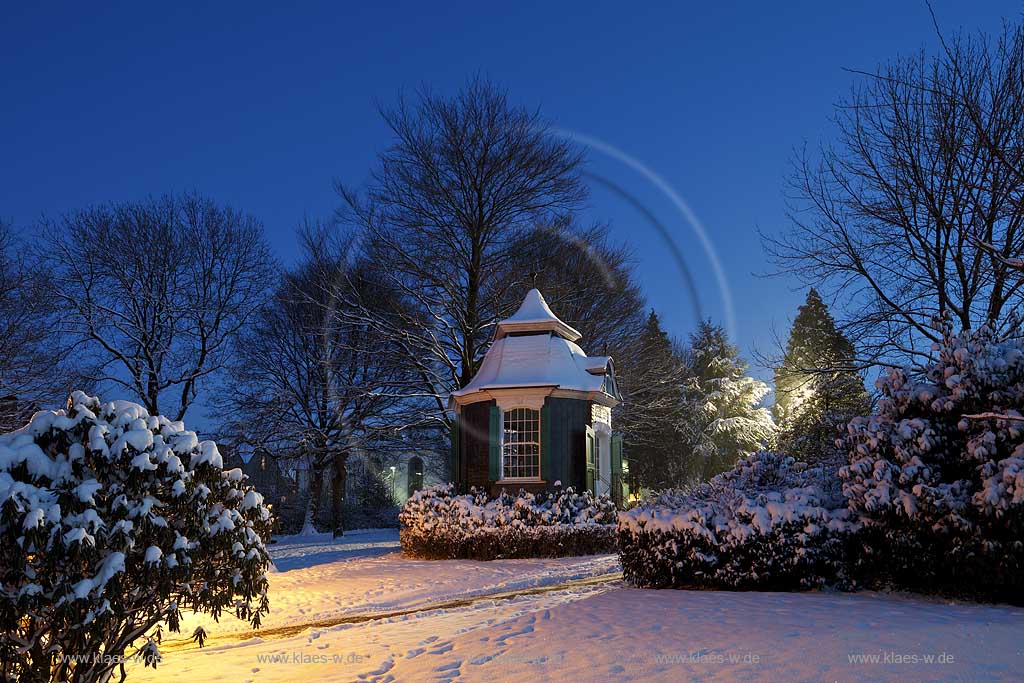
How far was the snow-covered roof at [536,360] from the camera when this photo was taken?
19.5 meters

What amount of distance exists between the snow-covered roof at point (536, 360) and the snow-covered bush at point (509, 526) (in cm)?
→ 284

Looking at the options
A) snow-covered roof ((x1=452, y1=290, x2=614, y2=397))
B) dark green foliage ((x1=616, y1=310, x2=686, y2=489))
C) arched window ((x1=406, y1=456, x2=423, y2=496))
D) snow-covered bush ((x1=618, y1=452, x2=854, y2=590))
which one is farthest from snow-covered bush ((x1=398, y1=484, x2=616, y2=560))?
arched window ((x1=406, y1=456, x2=423, y2=496))

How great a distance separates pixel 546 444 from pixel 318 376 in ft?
44.6

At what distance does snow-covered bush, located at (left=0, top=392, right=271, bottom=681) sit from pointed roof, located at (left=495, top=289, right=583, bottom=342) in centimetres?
1407

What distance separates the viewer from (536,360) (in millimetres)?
19875

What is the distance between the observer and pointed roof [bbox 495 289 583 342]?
67.8 ft

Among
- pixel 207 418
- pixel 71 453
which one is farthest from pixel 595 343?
pixel 71 453

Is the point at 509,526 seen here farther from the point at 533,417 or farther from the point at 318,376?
the point at 318,376

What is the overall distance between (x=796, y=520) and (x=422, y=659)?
544 centimetres

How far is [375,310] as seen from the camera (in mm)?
26797

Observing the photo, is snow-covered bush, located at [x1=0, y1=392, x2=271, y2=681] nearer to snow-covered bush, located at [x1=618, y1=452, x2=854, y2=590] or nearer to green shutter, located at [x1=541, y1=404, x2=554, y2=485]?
snow-covered bush, located at [x1=618, y1=452, x2=854, y2=590]

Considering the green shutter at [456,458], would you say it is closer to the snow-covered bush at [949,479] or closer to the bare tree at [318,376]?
the bare tree at [318,376]

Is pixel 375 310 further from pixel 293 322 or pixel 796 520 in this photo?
pixel 796 520

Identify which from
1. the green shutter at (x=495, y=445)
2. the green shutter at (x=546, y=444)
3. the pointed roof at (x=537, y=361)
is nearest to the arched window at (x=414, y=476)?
the pointed roof at (x=537, y=361)
